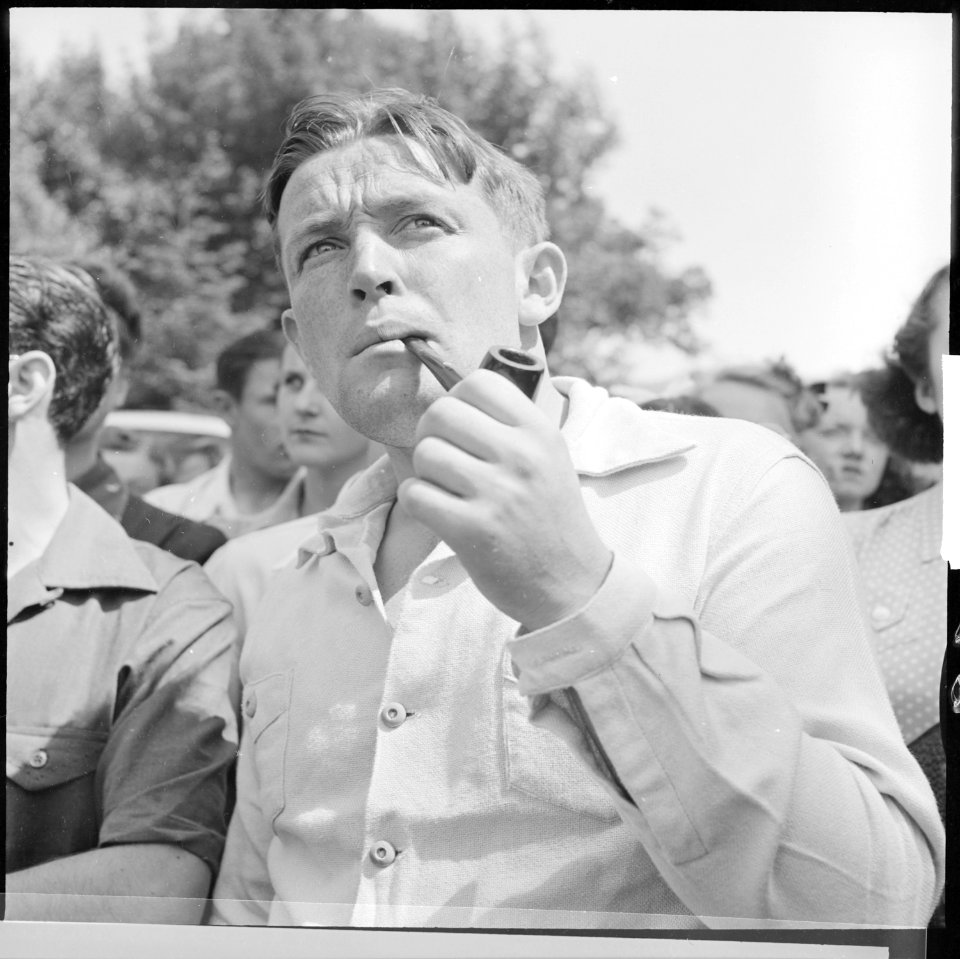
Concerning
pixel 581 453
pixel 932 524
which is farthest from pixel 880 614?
pixel 581 453

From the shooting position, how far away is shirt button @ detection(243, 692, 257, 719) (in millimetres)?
2107

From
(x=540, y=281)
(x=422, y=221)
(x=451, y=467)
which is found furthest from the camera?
(x=540, y=281)

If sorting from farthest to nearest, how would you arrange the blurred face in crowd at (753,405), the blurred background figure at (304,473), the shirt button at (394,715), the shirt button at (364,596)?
the blurred background figure at (304,473), the blurred face in crowd at (753,405), the shirt button at (364,596), the shirt button at (394,715)

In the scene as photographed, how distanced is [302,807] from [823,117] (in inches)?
57.4

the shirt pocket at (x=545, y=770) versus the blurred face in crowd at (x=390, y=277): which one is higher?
the blurred face in crowd at (x=390, y=277)

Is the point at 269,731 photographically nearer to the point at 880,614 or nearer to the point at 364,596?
the point at 364,596

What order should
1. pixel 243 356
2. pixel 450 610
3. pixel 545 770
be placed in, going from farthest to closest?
pixel 243 356 → pixel 450 610 → pixel 545 770

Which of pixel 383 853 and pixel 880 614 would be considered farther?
pixel 880 614

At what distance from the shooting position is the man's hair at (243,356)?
7.66ft

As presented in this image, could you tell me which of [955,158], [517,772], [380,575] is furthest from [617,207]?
[517,772]

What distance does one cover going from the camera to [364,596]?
1999mm

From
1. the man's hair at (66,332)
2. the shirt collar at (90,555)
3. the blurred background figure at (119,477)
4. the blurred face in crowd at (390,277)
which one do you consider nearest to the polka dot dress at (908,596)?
the blurred face in crowd at (390,277)

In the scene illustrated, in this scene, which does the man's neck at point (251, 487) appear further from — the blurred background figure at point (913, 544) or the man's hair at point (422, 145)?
the blurred background figure at point (913, 544)

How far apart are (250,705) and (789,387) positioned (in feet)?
3.57
